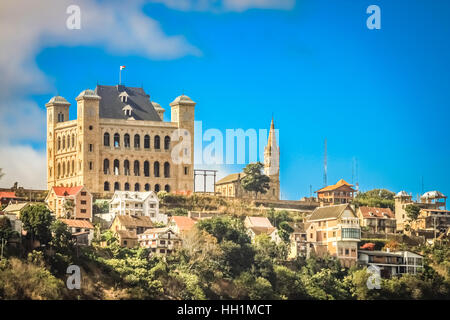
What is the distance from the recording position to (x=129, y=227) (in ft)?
458

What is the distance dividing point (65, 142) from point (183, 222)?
26147 mm

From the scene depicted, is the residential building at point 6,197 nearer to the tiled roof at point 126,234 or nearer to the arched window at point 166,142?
the tiled roof at point 126,234

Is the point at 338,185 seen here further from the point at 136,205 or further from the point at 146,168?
the point at 136,205

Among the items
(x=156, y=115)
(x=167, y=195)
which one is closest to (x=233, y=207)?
(x=167, y=195)

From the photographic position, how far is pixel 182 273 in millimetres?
130000

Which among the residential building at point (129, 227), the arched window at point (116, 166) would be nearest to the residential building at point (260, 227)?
the residential building at point (129, 227)

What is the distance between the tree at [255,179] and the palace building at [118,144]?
8810mm

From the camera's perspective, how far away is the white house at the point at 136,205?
14862 centimetres

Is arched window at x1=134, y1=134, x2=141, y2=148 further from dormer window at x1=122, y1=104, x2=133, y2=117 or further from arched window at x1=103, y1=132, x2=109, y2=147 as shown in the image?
arched window at x1=103, y1=132, x2=109, y2=147

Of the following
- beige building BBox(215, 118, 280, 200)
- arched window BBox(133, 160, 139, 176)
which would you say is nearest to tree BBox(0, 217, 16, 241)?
arched window BBox(133, 160, 139, 176)

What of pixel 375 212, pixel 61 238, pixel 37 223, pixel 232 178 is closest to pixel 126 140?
pixel 232 178
